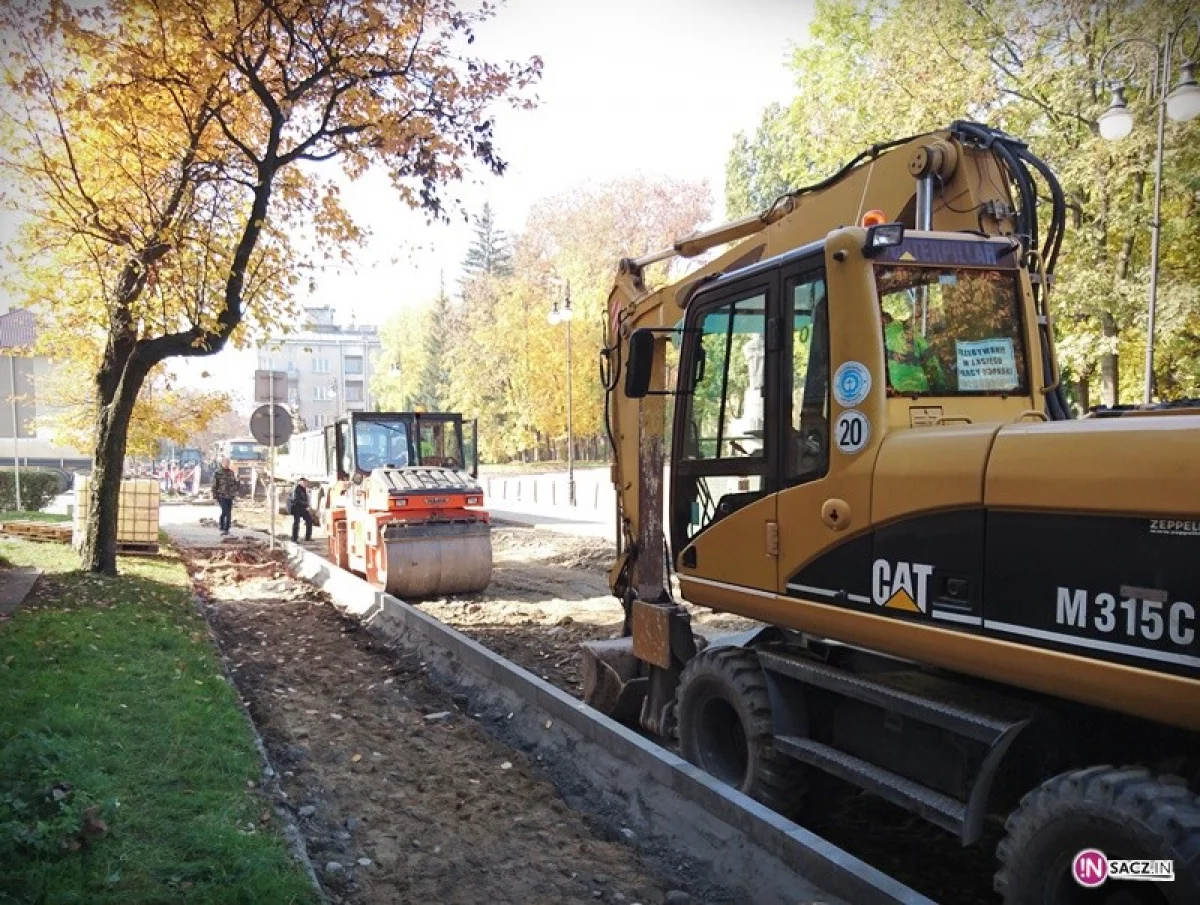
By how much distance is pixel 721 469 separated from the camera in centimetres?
531

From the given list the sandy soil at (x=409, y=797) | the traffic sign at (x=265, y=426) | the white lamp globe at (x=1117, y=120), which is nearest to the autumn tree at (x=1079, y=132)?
the white lamp globe at (x=1117, y=120)

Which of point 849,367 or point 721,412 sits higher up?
point 849,367

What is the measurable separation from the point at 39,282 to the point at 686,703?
11466mm

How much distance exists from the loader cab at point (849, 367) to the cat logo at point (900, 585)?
0.09m

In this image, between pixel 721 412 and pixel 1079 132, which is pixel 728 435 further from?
pixel 1079 132

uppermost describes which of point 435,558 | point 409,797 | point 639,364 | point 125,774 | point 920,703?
point 639,364

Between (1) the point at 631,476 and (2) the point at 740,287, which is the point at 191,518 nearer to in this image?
(1) the point at 631,476

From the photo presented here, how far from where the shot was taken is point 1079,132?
1847 centimetres

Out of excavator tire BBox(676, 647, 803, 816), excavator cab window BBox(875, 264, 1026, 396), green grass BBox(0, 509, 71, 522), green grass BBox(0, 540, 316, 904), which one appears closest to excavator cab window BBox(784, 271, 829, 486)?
excavator cab window BBox(875, 264, 1026, 396)

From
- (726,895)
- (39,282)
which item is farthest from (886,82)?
(726,895)

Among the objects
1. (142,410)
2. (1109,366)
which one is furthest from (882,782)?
(1109,366)

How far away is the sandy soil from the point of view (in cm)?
452

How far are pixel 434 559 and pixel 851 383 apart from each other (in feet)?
29.4

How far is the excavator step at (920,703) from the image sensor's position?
361cm
